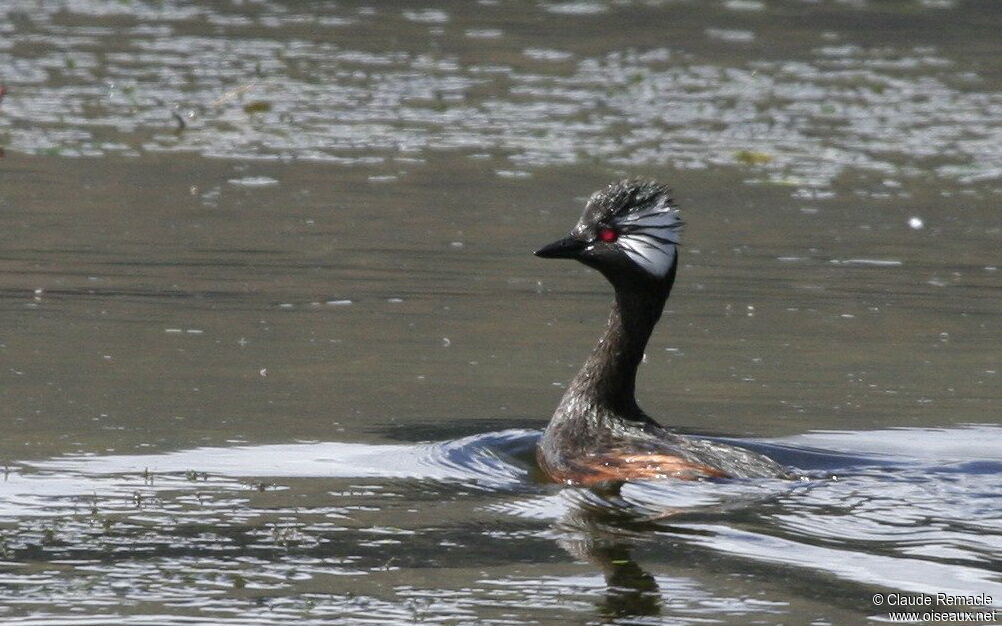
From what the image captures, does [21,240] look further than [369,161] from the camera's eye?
No

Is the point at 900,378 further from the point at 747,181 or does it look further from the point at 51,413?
the point at 747,181

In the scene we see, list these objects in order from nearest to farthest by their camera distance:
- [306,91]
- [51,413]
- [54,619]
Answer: [54,619]
[51,413]
[306,91]

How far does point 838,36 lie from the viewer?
29016 millimetres

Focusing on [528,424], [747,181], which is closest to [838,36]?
[747,181]

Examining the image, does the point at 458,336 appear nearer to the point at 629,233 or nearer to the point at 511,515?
the point at 629,233

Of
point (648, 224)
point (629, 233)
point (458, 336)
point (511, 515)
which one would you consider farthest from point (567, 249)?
point (458, 336)

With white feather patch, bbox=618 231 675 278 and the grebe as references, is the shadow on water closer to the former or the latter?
the grebe

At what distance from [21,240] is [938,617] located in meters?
8.54

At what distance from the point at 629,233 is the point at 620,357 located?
0.61 metres

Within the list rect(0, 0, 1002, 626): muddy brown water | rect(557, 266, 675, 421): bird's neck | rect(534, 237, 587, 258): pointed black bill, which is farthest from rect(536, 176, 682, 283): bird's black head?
rect(0, 0, 1002, 626): muddy brown water

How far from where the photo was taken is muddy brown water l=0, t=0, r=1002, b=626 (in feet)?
23.6

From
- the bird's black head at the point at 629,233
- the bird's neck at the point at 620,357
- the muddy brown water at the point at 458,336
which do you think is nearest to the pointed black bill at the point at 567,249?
the bird's black head at the point at 629,233

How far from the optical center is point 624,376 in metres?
9.55

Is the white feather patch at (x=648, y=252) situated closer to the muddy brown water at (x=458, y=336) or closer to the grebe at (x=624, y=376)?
the grebe at (x=624, y=376)
